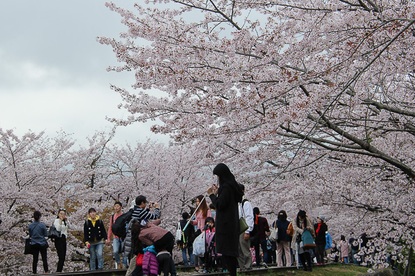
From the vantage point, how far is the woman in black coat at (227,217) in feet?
21.1

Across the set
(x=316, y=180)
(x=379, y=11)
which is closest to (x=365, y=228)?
(x=316, y=180)

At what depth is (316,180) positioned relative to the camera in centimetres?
1098

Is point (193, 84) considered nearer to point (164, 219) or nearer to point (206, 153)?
point (206, 153)

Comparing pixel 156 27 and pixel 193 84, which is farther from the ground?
pixel 156 27

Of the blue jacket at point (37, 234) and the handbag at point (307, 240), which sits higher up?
the blue jacket at point (37, 234)

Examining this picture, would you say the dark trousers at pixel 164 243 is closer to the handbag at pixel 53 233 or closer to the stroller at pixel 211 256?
the stroller at pixel 211 256

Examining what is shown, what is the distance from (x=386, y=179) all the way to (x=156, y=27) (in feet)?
17.8

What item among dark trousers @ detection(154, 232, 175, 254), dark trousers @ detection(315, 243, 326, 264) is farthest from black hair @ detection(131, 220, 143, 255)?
dark trousers @ detection(315, 243, 326, 264)

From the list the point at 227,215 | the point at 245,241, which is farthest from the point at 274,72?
the point at 245,241

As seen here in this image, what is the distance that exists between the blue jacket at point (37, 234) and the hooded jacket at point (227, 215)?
17.6 feet

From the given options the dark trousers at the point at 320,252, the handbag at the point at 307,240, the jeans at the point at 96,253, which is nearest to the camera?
the handbag at the point at 307,240

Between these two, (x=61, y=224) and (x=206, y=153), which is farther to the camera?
(x=61, y=224)

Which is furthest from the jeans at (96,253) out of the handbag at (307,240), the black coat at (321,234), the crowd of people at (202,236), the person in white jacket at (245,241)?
the black coat at (321,234)

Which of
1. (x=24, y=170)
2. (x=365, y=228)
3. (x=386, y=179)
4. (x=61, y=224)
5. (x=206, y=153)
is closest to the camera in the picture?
(x=206, y=153)
